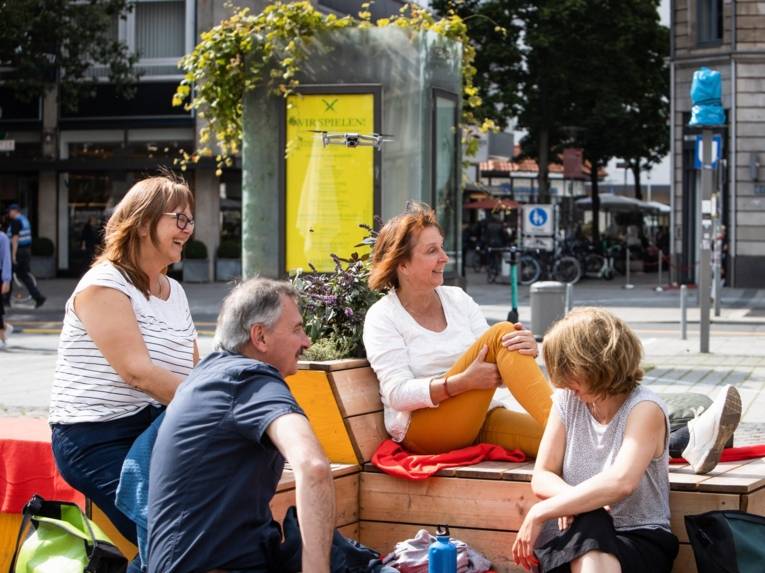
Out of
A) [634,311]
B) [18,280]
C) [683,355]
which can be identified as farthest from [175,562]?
[18,280]

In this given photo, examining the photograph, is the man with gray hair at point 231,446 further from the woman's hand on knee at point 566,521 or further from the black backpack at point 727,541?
the black backpack at point 727,541

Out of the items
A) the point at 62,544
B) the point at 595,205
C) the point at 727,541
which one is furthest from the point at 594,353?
the point at 595,205

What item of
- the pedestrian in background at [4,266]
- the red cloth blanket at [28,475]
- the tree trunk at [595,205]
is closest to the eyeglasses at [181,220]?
the red cloth blanket at [28,475]

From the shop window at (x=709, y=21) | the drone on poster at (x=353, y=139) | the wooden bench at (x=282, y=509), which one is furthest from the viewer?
Result: the shop window at (x=709, y=21)

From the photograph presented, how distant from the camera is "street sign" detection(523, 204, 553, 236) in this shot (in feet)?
102

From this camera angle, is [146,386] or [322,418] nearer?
[146,386]

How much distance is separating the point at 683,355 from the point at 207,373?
12061 millimetres

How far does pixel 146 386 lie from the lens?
4695 mm

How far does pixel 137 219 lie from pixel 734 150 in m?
28.8

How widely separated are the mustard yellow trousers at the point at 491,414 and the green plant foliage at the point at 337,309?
2.15 ft

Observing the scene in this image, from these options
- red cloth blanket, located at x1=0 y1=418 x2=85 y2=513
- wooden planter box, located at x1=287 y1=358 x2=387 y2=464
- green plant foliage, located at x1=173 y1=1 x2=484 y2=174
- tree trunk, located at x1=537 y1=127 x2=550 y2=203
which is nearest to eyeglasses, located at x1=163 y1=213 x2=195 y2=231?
Result: wooden planter box, located at x1=287 y1=358 x2=387 y2=464

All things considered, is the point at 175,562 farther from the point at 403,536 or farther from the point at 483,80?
the point at 483,80

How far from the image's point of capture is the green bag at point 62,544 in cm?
422

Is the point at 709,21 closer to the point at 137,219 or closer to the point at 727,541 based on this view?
the point at 137,219
